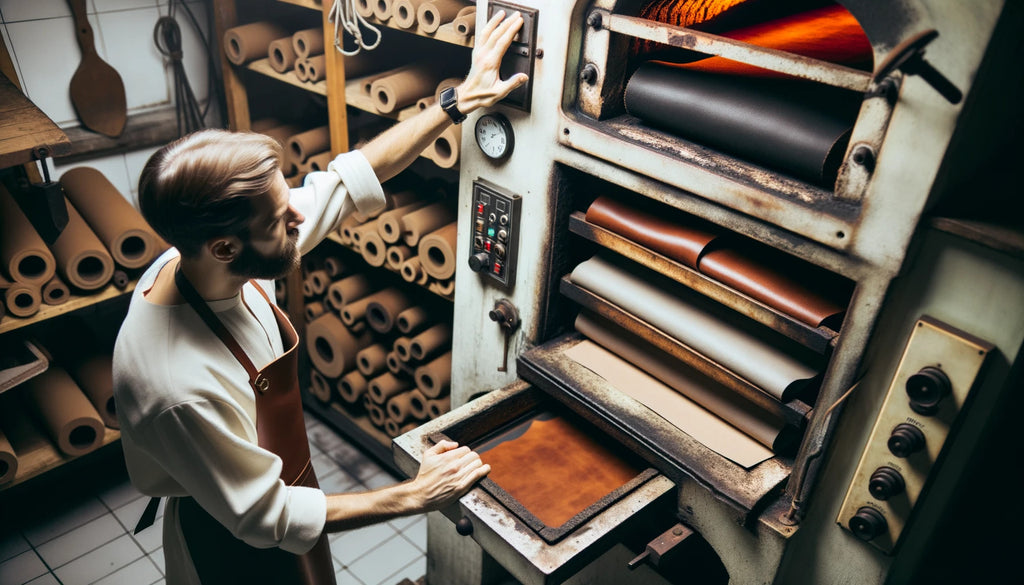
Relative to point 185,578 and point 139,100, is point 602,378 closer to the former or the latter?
point 185,578

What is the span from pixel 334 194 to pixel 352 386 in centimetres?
154

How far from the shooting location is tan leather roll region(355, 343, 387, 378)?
334 cm

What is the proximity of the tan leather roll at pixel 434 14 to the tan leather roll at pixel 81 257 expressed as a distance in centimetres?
164

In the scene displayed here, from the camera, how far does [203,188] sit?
1473mm

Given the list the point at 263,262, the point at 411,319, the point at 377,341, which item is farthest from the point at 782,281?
the point at 377,341

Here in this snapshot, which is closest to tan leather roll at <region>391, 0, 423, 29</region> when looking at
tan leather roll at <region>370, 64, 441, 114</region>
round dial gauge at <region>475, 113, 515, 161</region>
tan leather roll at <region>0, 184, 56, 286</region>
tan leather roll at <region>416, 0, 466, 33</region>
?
tan leather roll at <region>416, 0, 466, 33</region>

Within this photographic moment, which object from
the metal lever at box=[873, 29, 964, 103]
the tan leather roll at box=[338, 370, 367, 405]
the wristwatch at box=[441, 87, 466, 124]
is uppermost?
the metal lever at box=[873, 29, 964, 103]

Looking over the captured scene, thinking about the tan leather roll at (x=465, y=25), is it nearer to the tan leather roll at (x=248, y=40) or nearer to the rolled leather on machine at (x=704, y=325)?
the rolled leather on machine at (x=704, y=325)

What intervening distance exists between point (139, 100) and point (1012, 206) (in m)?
3.49

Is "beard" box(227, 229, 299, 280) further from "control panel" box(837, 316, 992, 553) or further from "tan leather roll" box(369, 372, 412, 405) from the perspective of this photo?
"tan leather roll" box(369, 372, 412, 405)

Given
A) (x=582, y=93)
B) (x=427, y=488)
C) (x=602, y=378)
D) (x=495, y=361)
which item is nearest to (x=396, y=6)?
(x=582, y=93)

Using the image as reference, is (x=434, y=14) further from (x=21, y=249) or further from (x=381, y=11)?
(x=21, y=249)

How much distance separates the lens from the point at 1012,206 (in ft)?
4.48

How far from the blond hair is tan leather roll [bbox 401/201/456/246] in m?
1.33
